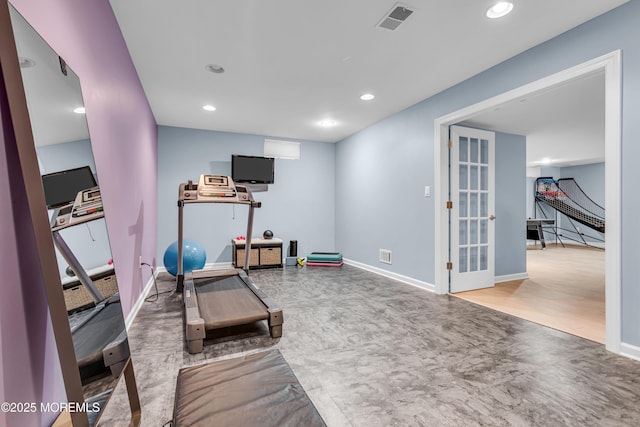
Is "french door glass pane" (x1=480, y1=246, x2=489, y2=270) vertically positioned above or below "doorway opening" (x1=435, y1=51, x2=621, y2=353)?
below

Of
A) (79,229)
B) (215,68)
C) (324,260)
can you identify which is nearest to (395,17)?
(215,68)

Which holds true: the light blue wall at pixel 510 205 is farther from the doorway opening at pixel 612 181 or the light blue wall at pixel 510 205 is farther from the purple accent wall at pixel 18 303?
the purple accent wall at pixel 18 303

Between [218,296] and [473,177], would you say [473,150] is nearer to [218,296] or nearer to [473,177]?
[473,177]

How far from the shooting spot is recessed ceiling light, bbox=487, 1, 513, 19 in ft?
7.28

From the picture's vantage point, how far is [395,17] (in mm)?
2375

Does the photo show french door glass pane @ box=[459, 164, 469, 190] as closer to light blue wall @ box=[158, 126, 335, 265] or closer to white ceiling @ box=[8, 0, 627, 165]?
white ceiling @ box=[8, 0, 627, 165]

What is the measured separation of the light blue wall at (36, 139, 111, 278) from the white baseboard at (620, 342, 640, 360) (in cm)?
347

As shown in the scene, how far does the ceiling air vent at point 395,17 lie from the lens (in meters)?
2.28

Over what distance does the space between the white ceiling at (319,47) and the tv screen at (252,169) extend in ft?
4.27

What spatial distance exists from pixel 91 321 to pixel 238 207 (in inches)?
175

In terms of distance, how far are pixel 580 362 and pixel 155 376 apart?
9.45 ft

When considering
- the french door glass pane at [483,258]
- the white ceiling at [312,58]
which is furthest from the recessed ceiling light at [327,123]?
the french door glass pane at [483,258]


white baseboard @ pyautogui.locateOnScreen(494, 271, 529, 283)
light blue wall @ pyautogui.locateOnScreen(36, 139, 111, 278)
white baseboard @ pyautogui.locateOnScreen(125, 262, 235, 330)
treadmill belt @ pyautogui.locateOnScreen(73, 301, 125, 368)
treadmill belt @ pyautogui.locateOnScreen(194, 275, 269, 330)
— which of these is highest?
light blue wall @ pyautogui.locateOnScreen(36, 139, 111, 278)

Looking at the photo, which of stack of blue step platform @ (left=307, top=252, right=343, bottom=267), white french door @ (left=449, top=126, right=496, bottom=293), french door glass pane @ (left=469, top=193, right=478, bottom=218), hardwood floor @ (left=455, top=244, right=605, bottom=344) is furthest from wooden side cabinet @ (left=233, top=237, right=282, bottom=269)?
french door glass pane @ (left=469, top=193, right=478, bottom=218)
